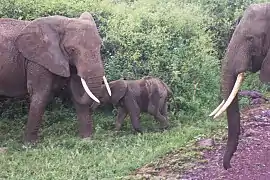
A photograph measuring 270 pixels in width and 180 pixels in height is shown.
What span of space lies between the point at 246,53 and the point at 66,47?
139 inches

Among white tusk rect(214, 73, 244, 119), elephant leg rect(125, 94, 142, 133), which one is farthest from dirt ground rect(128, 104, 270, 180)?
elephant leg rect(125, 94, 142, 133)

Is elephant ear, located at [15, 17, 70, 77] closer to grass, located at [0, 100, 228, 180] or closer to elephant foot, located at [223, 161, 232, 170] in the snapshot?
grass, located at [0, 100, 228, 180]

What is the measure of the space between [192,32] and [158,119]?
227 cm

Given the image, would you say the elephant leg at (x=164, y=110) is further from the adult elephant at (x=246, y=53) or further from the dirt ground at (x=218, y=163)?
the adult elephant at (x=246, y=53)

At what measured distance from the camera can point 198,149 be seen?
341 inches

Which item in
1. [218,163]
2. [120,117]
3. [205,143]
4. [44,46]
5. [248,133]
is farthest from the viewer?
[120,117]

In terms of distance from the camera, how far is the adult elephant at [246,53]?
22.1 feet

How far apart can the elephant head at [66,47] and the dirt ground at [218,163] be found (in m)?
1.57

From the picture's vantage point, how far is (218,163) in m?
8.00

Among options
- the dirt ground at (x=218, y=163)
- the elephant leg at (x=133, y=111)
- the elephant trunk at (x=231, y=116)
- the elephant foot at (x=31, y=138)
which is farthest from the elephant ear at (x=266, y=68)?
the elephant foot at (x=31, y=138)

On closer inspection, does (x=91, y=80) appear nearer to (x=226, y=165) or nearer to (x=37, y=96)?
(x=37, y=96)

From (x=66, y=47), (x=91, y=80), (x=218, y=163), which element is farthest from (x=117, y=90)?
(x=218, y=163)

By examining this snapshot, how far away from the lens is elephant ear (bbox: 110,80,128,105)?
1035cm

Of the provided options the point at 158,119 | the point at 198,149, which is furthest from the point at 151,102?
the point at 198,149
